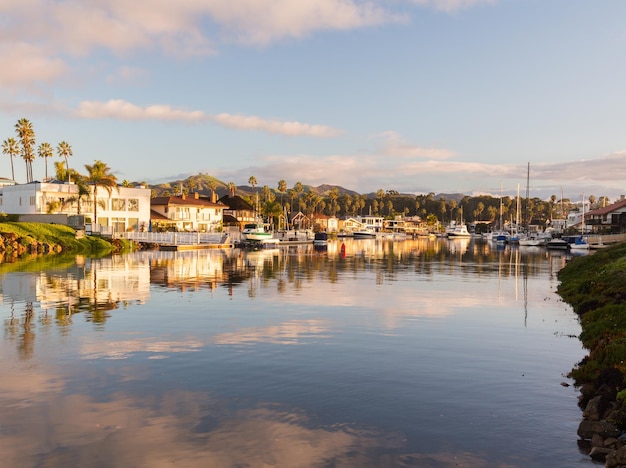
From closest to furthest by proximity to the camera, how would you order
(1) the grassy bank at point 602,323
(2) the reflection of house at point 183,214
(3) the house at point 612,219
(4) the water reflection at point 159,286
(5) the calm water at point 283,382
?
(5) the calm water at point 283,382, (1) the grassy bank at point 602,323, (4) the water reflection at point 159,286, (3) the house at point 612,219, (2) the reflection of house at point 183,214

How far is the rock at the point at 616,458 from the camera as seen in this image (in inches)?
354

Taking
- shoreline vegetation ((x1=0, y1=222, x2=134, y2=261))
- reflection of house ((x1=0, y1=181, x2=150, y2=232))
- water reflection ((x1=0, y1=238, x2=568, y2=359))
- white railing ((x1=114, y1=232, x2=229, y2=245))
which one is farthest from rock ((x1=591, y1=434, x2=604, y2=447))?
reflection of house ((x1=0, y1=181, x2=150, y2=232))

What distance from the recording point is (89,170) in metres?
85.4

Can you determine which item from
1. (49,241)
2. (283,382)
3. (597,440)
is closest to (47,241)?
(49,241)

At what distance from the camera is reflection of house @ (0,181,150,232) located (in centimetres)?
8744

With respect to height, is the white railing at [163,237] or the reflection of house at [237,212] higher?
the reflection of house at [237,212]

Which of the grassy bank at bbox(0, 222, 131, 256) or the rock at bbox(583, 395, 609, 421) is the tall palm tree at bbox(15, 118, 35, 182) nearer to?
the grassy bank at bbox(0, 222, 131, 256)

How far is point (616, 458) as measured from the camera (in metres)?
9.08

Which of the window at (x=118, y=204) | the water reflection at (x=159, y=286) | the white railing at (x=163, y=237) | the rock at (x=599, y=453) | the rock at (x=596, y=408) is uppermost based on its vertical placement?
the window at (x=118, y=204)

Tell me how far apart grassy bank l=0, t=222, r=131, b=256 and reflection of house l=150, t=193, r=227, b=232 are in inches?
1062

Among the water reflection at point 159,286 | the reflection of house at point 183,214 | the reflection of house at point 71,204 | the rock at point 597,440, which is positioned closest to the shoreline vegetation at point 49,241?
the reflection of house at point 71,204

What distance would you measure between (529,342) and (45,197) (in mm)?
84619

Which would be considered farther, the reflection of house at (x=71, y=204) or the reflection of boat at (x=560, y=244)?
the reflection of boat at (x=560, y=244)

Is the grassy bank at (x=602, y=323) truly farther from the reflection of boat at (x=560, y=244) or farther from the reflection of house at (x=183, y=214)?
the reflection of house at (x=183, y=214)
